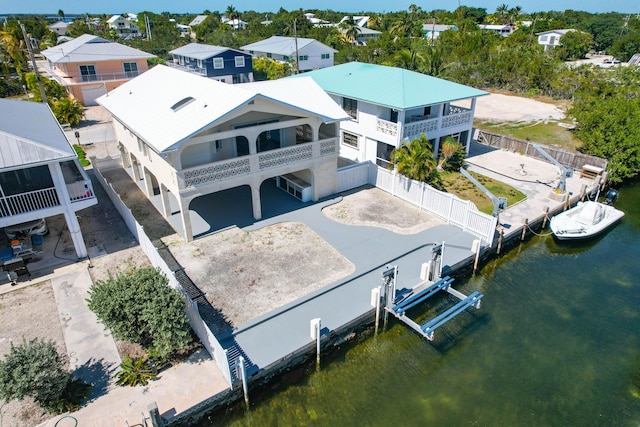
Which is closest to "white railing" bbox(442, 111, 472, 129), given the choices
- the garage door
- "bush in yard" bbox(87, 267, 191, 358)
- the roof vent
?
the roof vent

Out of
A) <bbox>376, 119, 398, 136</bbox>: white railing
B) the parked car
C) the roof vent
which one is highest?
the roof vent

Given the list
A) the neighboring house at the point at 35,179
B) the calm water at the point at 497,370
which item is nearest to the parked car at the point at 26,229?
the neighboring house at the point at 35,179

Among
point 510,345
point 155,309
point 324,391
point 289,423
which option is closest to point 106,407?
point 155,309

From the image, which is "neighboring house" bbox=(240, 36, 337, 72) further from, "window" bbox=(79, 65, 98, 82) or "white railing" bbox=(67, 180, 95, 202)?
"white railing" bbox=(67, 180, 95, 202)

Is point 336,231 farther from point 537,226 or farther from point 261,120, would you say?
point 537,226

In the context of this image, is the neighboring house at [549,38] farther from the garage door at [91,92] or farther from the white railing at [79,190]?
the white railing at [79,190]
